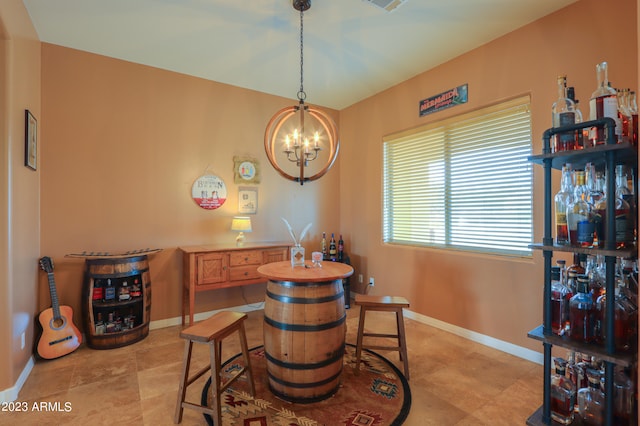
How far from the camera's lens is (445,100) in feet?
10.8

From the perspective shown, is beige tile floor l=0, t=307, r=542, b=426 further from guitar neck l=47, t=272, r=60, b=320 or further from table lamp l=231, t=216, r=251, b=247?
table lamp l=231, t=216, r=251, b=247

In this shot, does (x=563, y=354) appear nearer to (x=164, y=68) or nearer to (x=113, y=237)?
(x=113, y=237)

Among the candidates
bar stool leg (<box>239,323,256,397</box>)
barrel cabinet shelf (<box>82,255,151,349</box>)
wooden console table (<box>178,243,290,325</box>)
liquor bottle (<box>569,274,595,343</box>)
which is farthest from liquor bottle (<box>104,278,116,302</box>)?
liquor bottle (<box>569,274,595,343</box>)

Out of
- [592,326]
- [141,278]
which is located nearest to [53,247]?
[141,278]

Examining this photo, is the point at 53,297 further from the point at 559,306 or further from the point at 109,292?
the point at 559,306

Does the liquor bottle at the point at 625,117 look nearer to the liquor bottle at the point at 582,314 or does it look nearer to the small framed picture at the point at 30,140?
the liquor bottle at the point at 582,314

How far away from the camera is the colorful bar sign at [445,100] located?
123 inches

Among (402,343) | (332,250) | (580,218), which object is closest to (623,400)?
(580,218)

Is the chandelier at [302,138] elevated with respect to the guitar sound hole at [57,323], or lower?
elevated

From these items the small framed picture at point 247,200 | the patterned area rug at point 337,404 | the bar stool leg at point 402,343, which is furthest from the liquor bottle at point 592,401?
the small framed picture at point 247,200

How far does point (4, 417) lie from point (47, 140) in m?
2.27

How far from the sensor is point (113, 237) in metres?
3.18

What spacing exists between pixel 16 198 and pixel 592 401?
352 centimetres

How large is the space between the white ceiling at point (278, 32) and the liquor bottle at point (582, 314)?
2.25m
